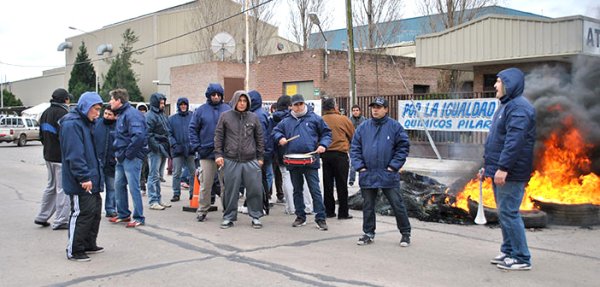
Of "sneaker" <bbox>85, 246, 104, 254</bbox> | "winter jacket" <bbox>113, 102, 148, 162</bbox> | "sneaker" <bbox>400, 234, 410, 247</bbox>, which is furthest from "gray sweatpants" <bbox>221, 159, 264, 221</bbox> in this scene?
"sneaker" <bbox>400, 234, 410, 247</bbox>

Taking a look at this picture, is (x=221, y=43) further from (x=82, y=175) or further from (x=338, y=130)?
(x=82, y=175)

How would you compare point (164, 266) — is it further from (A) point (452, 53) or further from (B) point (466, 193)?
(A) point (452, 53)

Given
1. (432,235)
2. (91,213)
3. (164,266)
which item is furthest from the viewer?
(432,235)

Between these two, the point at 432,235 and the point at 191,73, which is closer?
the point at 432,235

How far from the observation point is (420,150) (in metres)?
19.0

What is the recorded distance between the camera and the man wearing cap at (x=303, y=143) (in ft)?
25.5

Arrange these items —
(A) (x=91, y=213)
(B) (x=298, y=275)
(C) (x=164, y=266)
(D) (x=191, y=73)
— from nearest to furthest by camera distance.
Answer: (B) (x=298, y=275)
(C) (x=164, y=266)
(A) (x=91, y=213)
(D) (x=191, y=73)

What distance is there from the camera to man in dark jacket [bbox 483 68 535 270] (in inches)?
211

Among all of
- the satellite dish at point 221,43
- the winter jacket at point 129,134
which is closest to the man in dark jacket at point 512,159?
the winter jacket at point 129,134

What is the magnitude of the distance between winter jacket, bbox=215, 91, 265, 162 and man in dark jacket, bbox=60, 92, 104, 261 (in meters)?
1.87

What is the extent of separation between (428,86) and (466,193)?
925 inches

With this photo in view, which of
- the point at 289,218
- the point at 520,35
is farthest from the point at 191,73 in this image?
the point at 289,218

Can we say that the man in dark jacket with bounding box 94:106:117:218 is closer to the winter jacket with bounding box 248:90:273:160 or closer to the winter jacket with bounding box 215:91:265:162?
the winter jacket with bounding box 215:91:265:162

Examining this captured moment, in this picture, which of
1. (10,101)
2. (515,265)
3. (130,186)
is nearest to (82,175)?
(130,186)
